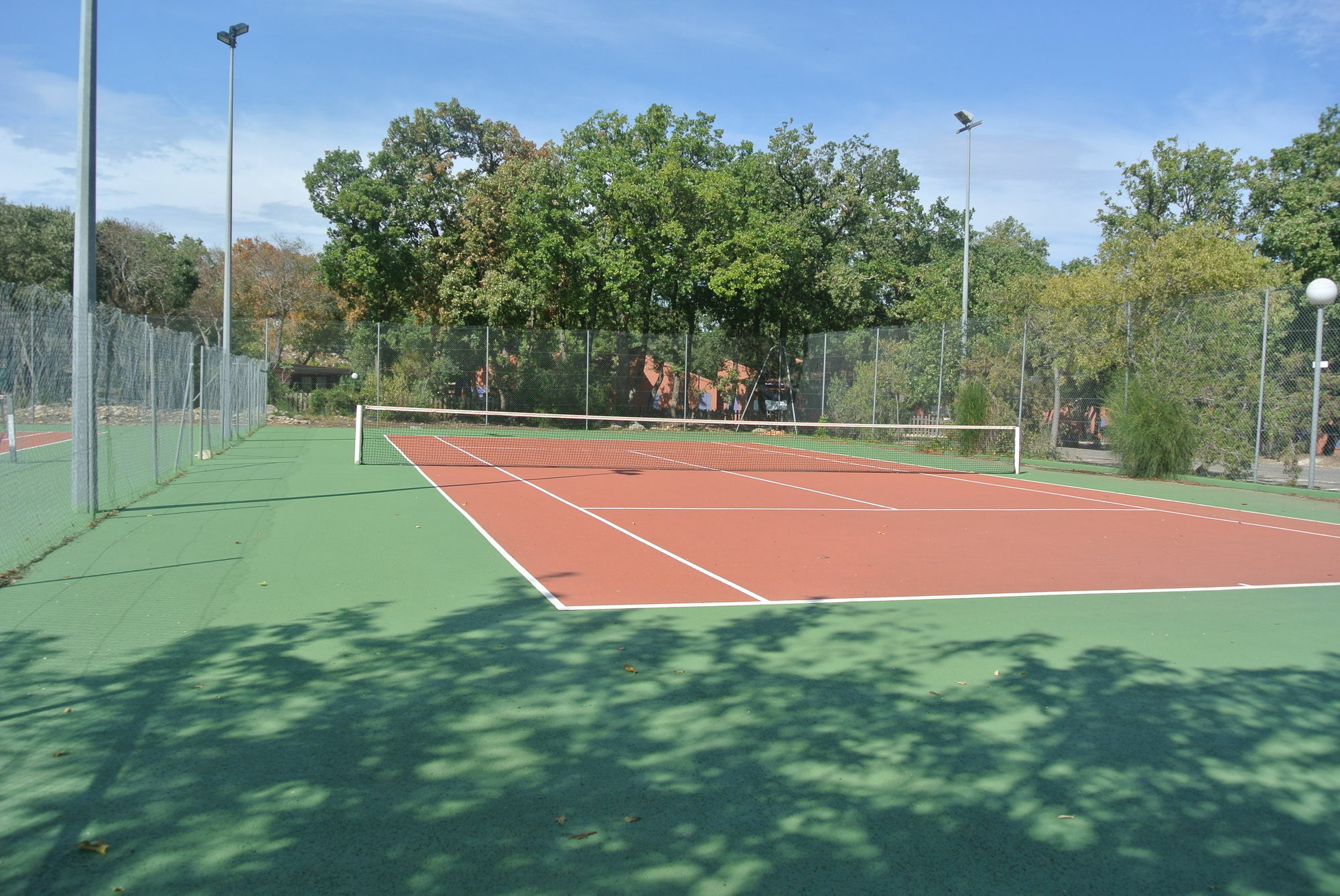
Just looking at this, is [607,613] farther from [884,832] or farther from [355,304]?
[355,304]

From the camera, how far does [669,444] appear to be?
25.8 m

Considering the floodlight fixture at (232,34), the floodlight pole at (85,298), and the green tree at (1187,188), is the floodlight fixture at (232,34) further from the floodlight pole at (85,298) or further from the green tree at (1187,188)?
the green tree at (1187,188)

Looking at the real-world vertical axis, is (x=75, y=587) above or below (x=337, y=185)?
below

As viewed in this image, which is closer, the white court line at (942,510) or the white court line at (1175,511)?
the white court line at (1175,511)

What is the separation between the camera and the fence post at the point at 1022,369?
866 inches

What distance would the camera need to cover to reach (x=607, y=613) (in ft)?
20.3

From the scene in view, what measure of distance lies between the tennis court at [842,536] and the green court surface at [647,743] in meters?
0.72

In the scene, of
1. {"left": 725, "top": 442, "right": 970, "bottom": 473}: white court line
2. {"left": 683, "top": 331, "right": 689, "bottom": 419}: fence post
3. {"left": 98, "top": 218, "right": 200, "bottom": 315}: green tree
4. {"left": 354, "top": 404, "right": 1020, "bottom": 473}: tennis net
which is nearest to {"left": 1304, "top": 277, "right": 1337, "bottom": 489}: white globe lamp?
{"left": 354, "top": 404, "right": 1020, "bottom": 473}: tennis net

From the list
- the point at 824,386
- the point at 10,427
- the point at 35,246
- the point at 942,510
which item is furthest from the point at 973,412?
the point at 35,246

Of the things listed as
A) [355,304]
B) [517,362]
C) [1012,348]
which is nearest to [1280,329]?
[1012,348]

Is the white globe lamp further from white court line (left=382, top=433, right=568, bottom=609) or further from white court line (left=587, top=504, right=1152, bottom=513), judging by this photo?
white court line (left=382, top=433, right=568, bottom=609)

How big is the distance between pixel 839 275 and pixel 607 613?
30853 mm

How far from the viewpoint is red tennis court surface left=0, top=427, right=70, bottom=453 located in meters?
8.13

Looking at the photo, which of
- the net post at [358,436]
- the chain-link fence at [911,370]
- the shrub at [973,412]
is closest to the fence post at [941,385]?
the chain-link fence at [911,370]
